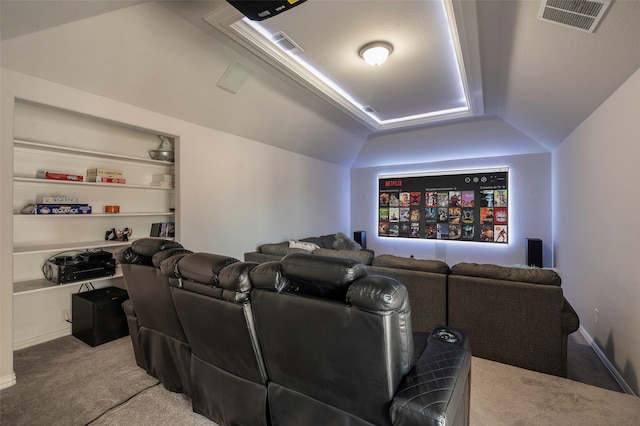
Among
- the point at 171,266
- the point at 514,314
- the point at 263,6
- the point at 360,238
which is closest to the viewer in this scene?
the point at 171,266

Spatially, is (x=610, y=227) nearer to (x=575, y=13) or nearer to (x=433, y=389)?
(x=575, y=13)

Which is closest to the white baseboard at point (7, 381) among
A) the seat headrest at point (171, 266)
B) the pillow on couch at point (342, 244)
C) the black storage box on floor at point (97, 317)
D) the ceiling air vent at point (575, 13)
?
the black storage box on floor at point (97, 317)

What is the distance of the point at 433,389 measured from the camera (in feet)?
3.48

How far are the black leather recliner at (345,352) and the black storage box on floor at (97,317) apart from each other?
7.79ft

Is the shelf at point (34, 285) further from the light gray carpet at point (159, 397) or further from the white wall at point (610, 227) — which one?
the white wall at point (610, 227)

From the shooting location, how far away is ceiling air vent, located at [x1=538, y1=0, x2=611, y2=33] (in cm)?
175

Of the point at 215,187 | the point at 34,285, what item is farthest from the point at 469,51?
the point at 34,285

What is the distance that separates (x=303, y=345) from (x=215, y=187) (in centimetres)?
317

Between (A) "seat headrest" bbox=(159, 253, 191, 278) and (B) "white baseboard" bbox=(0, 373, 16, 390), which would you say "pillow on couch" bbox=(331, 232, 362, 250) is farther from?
(B) "white baseboard" bbox=(0, 373, 16, 390)

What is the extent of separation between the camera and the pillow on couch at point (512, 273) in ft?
7.41

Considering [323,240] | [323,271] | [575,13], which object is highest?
[575,13]

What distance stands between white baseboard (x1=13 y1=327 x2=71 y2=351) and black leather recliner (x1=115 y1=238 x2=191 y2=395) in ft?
5.14

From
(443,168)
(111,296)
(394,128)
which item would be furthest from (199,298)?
(443,168)

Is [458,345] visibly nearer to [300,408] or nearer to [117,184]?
[300,408]
